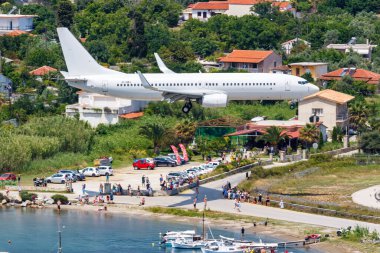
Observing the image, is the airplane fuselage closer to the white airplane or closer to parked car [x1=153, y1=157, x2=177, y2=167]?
the white airplane

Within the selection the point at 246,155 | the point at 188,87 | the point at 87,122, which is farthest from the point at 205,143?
the point at 188,87

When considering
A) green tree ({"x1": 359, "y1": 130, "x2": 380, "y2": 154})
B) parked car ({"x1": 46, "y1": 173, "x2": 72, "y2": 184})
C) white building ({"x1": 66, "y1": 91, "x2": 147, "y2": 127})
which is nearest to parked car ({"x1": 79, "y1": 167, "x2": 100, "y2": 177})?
parked car ({"x1": 46, "y1": 173, "x2": 72, "y2": 184})

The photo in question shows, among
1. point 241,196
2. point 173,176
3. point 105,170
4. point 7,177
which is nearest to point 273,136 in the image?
point 173,176

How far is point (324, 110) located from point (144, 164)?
109 ft

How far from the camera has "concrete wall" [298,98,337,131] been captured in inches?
7741

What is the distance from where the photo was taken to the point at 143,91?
155125 millimetres

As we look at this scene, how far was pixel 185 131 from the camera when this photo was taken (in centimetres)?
18800

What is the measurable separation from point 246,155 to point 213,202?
1099 inches

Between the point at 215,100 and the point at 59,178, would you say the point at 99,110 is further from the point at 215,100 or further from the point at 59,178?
the point at 215,100

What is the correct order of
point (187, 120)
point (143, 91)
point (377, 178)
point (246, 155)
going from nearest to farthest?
point (143, 91) → point (377, 178) → point (246, 155) → point (187, 120)

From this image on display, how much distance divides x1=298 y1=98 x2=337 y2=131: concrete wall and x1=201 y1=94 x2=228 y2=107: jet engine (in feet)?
146

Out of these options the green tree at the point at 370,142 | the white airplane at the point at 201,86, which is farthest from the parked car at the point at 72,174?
the green tree at the point at 370,142

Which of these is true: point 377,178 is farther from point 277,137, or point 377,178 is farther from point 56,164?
point 56,164

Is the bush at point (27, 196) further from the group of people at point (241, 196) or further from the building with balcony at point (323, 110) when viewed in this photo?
the building with balcony at point (323, 110)
